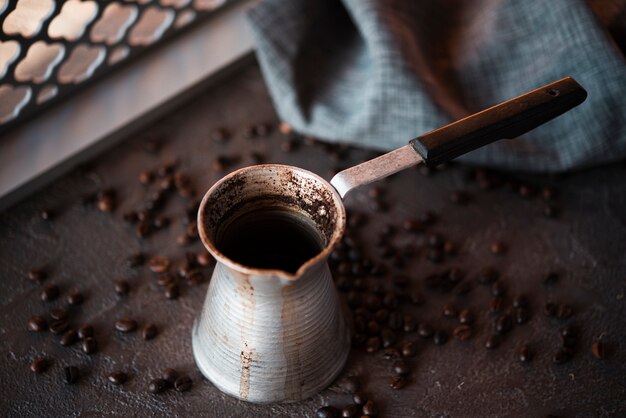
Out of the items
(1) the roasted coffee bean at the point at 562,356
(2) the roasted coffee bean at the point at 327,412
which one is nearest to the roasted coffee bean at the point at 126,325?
(2) the roasted coffee bean at the point at 327,412

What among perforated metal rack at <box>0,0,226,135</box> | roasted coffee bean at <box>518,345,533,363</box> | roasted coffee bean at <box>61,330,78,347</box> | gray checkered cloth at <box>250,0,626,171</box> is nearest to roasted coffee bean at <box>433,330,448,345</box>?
roasted coffee bean at <box>518,345,533,363</box>

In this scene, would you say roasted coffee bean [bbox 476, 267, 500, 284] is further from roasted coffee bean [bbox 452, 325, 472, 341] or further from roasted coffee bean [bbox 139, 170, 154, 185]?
roasted coffee bean [bbox 139, 170, 154, 185]

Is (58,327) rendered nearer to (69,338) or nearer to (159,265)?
(69,338)

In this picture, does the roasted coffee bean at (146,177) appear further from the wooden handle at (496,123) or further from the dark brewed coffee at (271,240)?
the wooden handle at (496,123)

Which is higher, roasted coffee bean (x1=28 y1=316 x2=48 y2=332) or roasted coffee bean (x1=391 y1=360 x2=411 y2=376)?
roasted coffee bean (x1=28 y1=316 x2=48 y2=332)

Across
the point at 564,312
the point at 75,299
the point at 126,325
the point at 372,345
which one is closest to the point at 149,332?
the point at 126,325

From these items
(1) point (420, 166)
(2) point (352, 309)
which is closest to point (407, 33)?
(1) point (420, 166)
